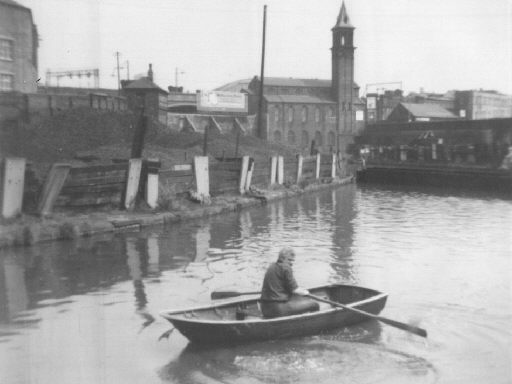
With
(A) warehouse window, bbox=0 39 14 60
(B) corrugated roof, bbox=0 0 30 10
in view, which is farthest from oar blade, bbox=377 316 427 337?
(B) corrugated roof, bbox=0 0 30 10

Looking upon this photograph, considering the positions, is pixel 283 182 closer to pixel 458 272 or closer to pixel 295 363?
pixel 458 272

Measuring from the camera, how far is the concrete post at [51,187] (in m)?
15.6

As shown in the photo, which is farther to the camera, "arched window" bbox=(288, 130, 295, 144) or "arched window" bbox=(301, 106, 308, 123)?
"arched window" bbox=(301, 106, 308, 123)

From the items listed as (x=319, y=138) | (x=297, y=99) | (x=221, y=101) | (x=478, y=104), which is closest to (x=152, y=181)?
(x=221, y=101)

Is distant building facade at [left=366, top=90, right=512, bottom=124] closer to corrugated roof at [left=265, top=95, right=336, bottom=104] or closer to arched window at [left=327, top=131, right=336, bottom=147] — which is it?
arched window at [left=327, top=131, right=336, bottom=147]

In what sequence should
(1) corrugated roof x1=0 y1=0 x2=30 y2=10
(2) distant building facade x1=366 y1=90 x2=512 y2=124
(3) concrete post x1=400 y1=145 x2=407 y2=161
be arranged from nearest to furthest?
(1) corrugated roof x1=0 y1=0 x2=30 y2=10 < (3) concrete post x1=400 y1=145 x2=407 y2=161 < (2) distant building facade x1=366 y1=90 x2=512 y2=124

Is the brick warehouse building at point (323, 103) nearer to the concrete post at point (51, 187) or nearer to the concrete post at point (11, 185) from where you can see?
the concrete post at point (51, 187)

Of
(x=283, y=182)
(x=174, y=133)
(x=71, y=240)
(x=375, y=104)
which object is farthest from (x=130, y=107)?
(x=375, y=104)

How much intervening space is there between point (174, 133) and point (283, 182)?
491 inches

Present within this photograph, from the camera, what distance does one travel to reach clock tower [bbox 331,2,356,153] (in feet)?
264

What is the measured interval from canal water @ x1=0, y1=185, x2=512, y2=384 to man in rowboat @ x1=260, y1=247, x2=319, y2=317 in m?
0.45

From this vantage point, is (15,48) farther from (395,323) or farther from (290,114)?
(290,114)

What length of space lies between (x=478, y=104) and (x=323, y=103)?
2469cm

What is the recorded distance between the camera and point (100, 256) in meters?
13.7
